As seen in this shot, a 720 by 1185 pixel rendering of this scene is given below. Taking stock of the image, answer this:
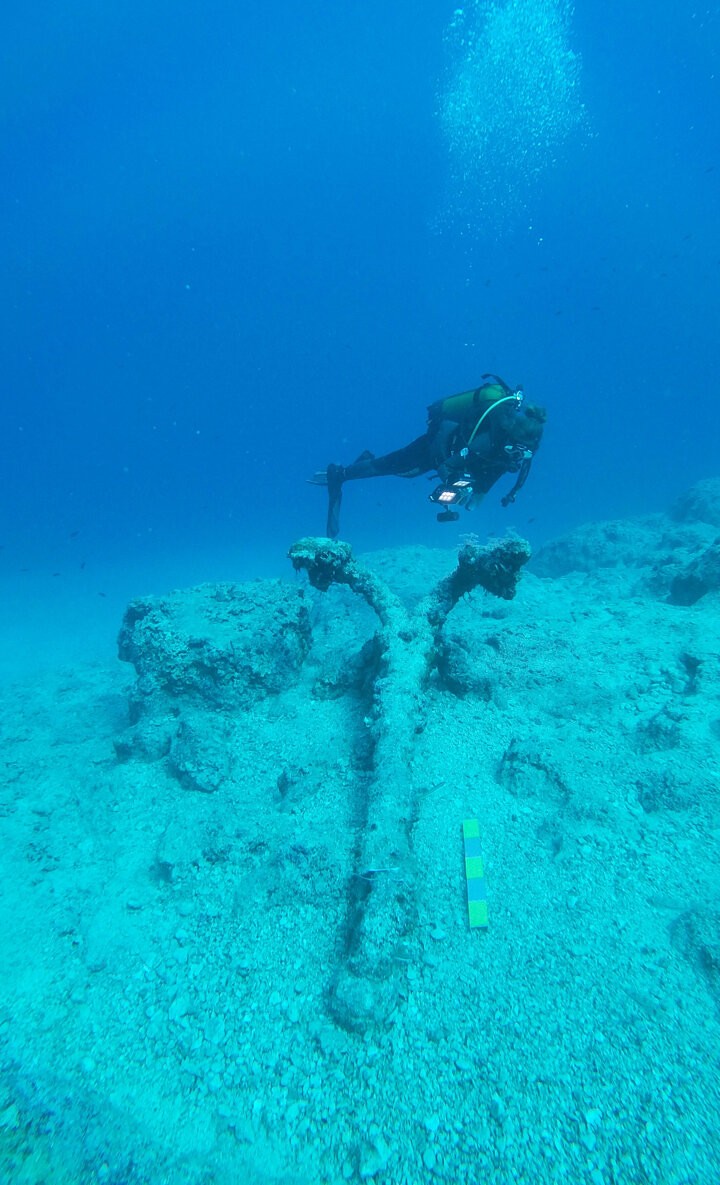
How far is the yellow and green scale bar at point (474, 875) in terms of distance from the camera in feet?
10.2

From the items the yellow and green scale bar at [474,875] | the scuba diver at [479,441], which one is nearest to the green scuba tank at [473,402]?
the scuba diver at [479,441]

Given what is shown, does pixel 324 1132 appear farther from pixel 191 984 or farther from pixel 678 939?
pixel 678 939

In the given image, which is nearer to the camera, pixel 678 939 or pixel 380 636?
pixel 678 939

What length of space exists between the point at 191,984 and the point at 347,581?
12.3ft

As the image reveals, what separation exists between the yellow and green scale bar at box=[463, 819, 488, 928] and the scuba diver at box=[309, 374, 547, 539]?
421 cm

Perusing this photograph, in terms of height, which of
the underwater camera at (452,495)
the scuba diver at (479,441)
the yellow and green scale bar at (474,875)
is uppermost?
the scuba diver at (479,441)

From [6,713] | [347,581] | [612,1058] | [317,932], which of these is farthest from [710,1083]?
[6,713]

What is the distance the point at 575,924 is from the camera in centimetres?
305

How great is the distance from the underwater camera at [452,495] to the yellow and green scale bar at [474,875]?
4.57 meters

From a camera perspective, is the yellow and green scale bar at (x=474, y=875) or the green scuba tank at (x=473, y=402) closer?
the yellow and green scale bar at (x=474, y=875)

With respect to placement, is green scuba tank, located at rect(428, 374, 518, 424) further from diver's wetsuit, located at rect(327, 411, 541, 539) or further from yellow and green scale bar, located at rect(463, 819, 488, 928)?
yellow and green scale bar, located at rect(463, 819, 488, 928)

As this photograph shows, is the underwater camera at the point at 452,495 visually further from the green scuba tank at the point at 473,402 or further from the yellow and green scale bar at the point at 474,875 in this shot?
the yellow and green scale bar at the point at 474,875

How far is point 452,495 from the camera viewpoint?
743 cm

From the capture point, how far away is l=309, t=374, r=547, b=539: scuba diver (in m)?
7.18
